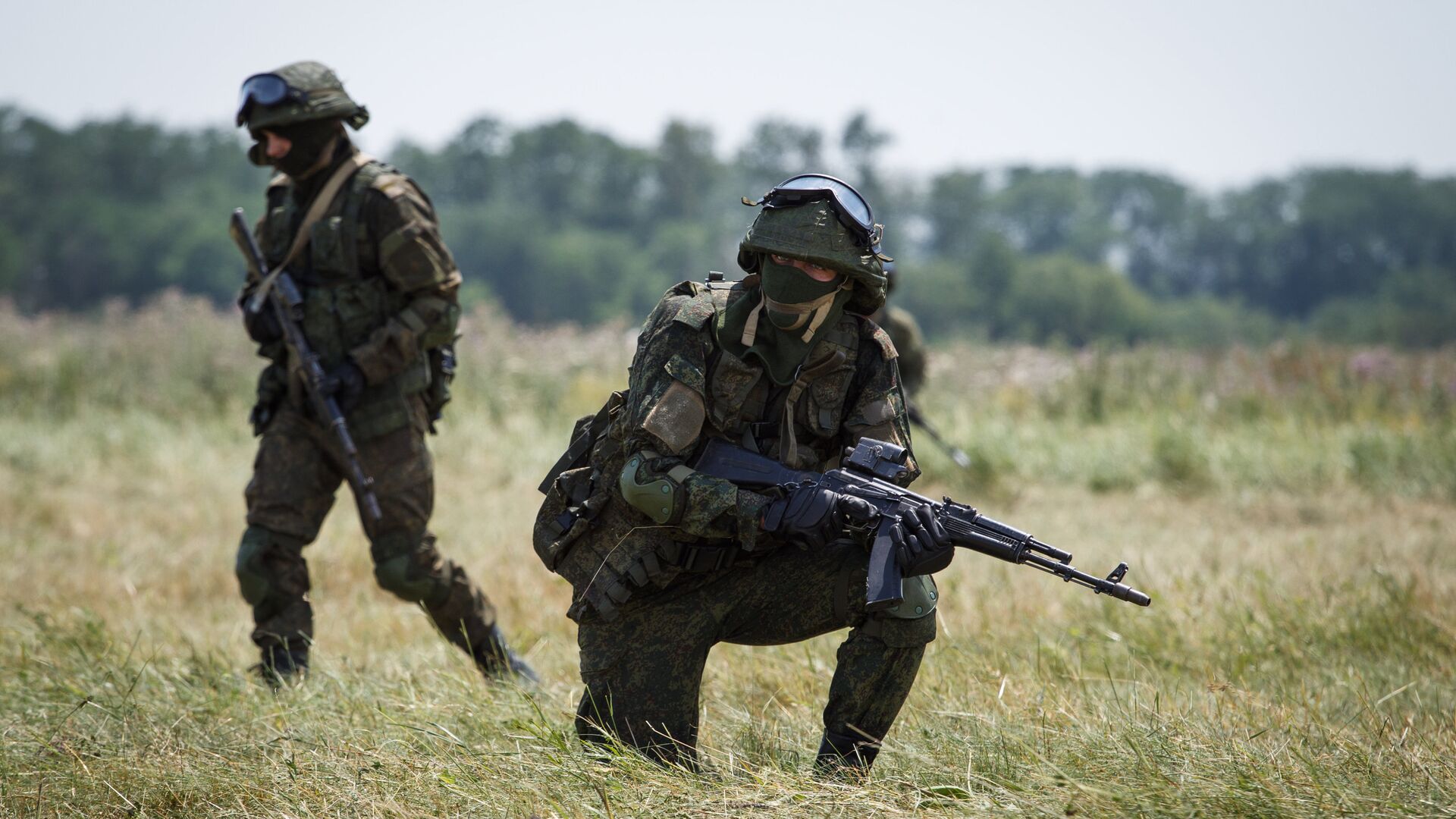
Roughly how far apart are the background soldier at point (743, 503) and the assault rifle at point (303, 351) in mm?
1231

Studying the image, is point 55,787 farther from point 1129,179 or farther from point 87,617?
point 1129,179

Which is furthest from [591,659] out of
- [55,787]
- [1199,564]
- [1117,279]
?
[1117,279]

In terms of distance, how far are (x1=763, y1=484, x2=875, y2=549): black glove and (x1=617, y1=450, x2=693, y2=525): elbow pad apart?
225 mm

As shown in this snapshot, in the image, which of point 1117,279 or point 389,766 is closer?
point 389,766

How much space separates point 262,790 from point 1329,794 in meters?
2.48

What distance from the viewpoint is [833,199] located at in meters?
3.38

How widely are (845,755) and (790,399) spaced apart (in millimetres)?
948

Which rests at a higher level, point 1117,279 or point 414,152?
point 414,152

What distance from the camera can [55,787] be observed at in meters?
3.27

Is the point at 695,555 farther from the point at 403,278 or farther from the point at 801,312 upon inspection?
the point at 403,278

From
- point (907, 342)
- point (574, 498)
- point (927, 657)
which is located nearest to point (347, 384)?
point (574, 498)

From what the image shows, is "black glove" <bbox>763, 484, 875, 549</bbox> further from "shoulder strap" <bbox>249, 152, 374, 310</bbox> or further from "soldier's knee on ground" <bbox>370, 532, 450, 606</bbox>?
"shoulder strap" <bbox>249, 152, 374, 310</bbox>

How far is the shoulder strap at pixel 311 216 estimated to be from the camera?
4.82 metres

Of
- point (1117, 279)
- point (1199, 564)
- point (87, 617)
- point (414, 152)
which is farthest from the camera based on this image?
point (414, 152)
